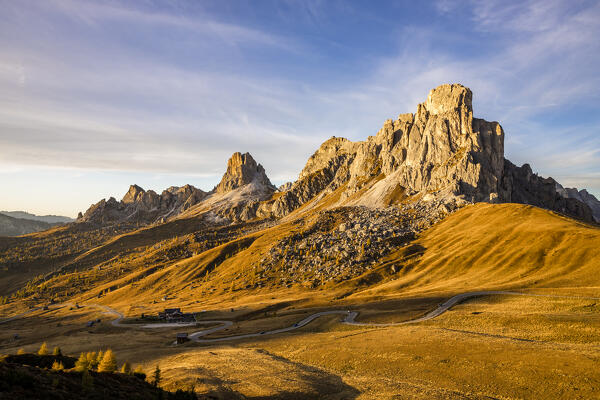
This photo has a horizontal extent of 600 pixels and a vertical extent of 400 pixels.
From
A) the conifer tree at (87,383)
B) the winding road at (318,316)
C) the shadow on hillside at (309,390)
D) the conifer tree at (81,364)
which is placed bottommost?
the winding road at (318,316)

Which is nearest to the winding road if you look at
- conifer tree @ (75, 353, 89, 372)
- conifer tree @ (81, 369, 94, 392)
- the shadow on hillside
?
the shadow on hillside

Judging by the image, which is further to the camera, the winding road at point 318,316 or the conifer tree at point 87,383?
the winding road at point 318,316

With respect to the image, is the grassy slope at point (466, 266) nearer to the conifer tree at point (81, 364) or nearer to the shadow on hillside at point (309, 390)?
the shadow on hillside at point (309, 390)

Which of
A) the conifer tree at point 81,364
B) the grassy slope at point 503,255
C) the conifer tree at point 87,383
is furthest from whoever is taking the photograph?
the grassy slope at point 503,255

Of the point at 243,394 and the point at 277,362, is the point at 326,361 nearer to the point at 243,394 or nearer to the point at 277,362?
the point at 277,362

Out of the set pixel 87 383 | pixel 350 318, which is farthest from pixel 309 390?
pixel 350 318

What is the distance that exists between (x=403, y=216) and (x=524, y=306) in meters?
126

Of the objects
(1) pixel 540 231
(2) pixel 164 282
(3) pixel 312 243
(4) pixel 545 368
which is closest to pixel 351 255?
(3) pixel 312 243

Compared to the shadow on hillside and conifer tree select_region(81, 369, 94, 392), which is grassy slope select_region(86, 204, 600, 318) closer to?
the shadow on hillside

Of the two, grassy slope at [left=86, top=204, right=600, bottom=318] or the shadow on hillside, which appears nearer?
the shadow on hillside

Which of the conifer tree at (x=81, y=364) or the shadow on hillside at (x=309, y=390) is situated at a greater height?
the conifer tree at (x=81, y=364)

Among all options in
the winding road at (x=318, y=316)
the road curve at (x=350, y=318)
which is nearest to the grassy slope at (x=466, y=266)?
the road curve at (x=350, y=318)

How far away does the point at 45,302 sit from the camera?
191m

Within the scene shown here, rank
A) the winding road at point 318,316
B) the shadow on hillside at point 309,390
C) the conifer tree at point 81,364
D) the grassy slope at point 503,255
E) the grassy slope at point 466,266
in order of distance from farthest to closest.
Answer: the grassy slope at point 466,266, the grassy slope at point 503,255, the winding road at point 318,316, the shadow on hillside at point 309,390, the conifer tree at point 81,364
